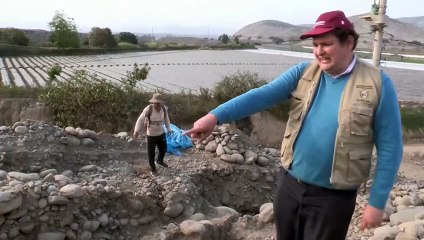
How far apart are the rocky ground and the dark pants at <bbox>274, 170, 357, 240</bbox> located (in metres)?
2.25

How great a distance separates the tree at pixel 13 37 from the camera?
29.1 m

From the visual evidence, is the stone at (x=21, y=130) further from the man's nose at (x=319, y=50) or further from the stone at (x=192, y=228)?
the man's nose at (x=319, y=50)

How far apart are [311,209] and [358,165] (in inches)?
13.8

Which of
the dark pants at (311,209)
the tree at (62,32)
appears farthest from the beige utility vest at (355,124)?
the tree at (62,32)

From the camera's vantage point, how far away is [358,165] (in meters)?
2.29

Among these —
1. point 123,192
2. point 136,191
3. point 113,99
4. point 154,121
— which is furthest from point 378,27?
point 113,99

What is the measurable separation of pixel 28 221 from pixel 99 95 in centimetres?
804

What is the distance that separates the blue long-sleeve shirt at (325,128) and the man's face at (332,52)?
0.07m

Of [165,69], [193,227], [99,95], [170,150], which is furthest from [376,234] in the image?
[165,69]

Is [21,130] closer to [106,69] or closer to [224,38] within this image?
[106,69]

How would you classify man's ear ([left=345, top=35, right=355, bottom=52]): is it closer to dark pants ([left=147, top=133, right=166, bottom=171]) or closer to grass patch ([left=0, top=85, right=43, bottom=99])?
dark pants ([left=147, top=133, right=166, bottom=171])

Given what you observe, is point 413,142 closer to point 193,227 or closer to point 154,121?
point 154,121

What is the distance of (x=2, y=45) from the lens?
87.5ft

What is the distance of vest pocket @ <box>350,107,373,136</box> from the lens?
2205 mm
